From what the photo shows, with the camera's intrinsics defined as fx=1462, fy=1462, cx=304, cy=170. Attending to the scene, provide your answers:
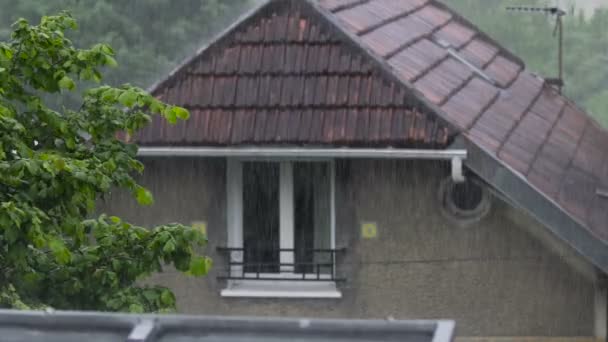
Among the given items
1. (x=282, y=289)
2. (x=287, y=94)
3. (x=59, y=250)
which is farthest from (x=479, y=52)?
(x=59, y=250)

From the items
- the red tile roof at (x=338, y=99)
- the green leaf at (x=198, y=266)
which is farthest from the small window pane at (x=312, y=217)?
the green leaf at (x=198, y=266)

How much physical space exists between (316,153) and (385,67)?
925 millimetres

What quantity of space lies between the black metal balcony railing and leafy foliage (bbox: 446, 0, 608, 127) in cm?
4550

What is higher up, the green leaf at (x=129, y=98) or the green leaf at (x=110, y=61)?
the green leaf at (x=110, y=61)

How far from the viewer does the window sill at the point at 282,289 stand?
12.0 meters

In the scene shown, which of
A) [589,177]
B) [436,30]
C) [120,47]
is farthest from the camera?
[120,47]

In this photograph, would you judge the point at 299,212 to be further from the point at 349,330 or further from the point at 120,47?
the point at 120,47

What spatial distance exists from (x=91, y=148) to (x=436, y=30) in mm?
7533

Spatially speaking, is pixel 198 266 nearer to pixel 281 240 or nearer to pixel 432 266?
pixel 281 240

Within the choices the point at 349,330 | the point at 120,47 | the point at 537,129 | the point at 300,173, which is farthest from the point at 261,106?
the point at 120,47

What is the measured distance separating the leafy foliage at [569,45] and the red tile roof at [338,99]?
147ft

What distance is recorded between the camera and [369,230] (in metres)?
12.0

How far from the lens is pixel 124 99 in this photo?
7.76m

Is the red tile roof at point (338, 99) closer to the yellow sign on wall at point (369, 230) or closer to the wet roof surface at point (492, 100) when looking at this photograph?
the wet roof surface at point (492, 100)
